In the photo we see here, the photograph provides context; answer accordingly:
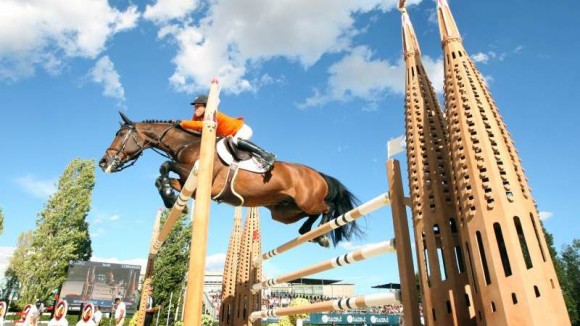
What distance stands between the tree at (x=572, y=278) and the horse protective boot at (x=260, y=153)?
20446 millimetres

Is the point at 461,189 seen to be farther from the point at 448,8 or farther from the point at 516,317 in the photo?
the point at 448,8

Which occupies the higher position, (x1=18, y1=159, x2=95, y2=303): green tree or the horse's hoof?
(x1=18, y1=159, x2=95, y2=303): green tree

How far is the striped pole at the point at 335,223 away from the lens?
7.07 feet

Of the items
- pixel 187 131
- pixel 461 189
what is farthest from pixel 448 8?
pixel 187 131

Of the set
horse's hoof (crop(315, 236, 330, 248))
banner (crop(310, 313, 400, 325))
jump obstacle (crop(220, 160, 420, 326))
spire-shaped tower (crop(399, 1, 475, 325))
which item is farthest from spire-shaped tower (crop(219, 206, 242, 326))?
banner (crop(310, 313, 400, 325))

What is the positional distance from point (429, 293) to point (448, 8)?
1431 mm

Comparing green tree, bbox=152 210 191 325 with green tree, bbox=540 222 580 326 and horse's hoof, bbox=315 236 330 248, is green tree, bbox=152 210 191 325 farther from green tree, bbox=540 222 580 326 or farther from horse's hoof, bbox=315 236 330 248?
green tree, bbox=540 222 580 326

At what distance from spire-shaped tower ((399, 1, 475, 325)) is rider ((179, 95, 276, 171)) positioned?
5.17 ft

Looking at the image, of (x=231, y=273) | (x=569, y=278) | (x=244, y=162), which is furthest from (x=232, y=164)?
(x=569, y=278)

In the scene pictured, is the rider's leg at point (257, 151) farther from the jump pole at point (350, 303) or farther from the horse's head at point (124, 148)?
the jump pole at point (350, 303)

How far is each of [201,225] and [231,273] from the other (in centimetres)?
280

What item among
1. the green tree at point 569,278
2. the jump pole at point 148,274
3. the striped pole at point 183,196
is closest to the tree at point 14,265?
the jump pole at point 148,274

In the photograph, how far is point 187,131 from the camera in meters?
3.53

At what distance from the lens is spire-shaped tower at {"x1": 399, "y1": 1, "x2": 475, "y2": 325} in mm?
1519
